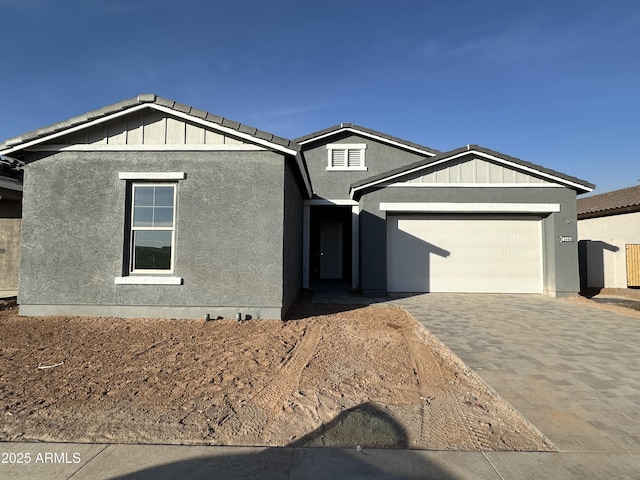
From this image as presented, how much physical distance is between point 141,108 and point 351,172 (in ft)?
27.9

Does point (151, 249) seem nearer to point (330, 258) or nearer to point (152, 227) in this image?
point (152, 227)

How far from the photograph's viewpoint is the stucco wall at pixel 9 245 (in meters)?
10.5

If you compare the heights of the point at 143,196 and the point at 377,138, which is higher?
the point at 377,138

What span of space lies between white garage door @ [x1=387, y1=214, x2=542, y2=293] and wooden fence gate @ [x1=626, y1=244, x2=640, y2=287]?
4.58 m

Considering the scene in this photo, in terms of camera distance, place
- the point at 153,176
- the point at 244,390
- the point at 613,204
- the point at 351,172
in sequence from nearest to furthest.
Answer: the point at 244,390, the point at 153,176, the point at 351,172, the point at 613,204

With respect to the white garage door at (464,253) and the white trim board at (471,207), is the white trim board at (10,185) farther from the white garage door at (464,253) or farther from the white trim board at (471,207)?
the white garage door at (464,253)

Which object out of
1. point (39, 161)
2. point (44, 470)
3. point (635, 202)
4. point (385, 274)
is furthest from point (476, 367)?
point (635, 202)

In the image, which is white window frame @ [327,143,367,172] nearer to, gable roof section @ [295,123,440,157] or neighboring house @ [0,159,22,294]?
gable roof section @ [295,123,440,157]

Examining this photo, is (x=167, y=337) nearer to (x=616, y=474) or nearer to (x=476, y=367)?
(x=476, y=367)

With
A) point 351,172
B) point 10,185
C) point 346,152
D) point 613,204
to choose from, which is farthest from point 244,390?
point 613,204

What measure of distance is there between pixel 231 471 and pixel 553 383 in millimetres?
3646

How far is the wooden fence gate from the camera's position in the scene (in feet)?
41.3

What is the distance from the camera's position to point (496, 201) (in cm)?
1077

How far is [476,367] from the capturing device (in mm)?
4410
